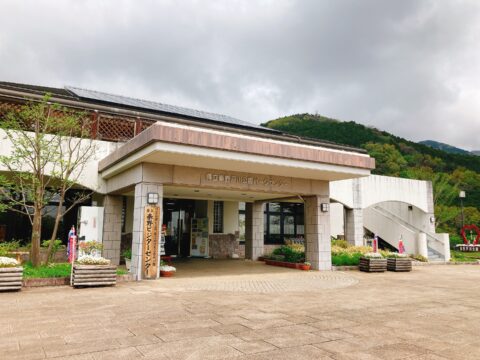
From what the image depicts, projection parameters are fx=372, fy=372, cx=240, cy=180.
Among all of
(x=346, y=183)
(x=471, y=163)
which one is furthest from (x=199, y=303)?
(x=471, y=163)

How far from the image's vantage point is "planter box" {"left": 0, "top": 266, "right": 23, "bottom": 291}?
8906 mm

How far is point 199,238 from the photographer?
811 inches

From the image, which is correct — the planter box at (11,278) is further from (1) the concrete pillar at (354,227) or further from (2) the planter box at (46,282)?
(1) the concrete pillar at (354,227)

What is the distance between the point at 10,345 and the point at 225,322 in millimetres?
3026

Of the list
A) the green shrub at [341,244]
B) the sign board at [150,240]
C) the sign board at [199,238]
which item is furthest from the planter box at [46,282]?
the green shrub at [341,244]

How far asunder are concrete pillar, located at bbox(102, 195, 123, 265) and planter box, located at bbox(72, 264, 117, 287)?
4.87 m

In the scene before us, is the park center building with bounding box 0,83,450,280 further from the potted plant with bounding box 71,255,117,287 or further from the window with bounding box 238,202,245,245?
the potted plant with bounding box 71,255,117,287

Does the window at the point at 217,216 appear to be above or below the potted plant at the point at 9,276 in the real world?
above

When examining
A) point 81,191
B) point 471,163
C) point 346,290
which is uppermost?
point 471,163

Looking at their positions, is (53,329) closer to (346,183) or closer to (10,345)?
(10,345)

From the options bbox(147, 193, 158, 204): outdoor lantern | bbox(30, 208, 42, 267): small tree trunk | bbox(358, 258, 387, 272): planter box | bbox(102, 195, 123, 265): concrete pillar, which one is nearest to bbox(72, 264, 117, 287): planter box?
bbox(30, 208, 42, 267): small tree trunk

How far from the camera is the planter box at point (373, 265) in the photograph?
584 inches

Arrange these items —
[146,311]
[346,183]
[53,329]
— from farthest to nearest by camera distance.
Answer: [346,183] → [146,311] → [53,329]

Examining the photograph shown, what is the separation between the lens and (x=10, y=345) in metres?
4.77
